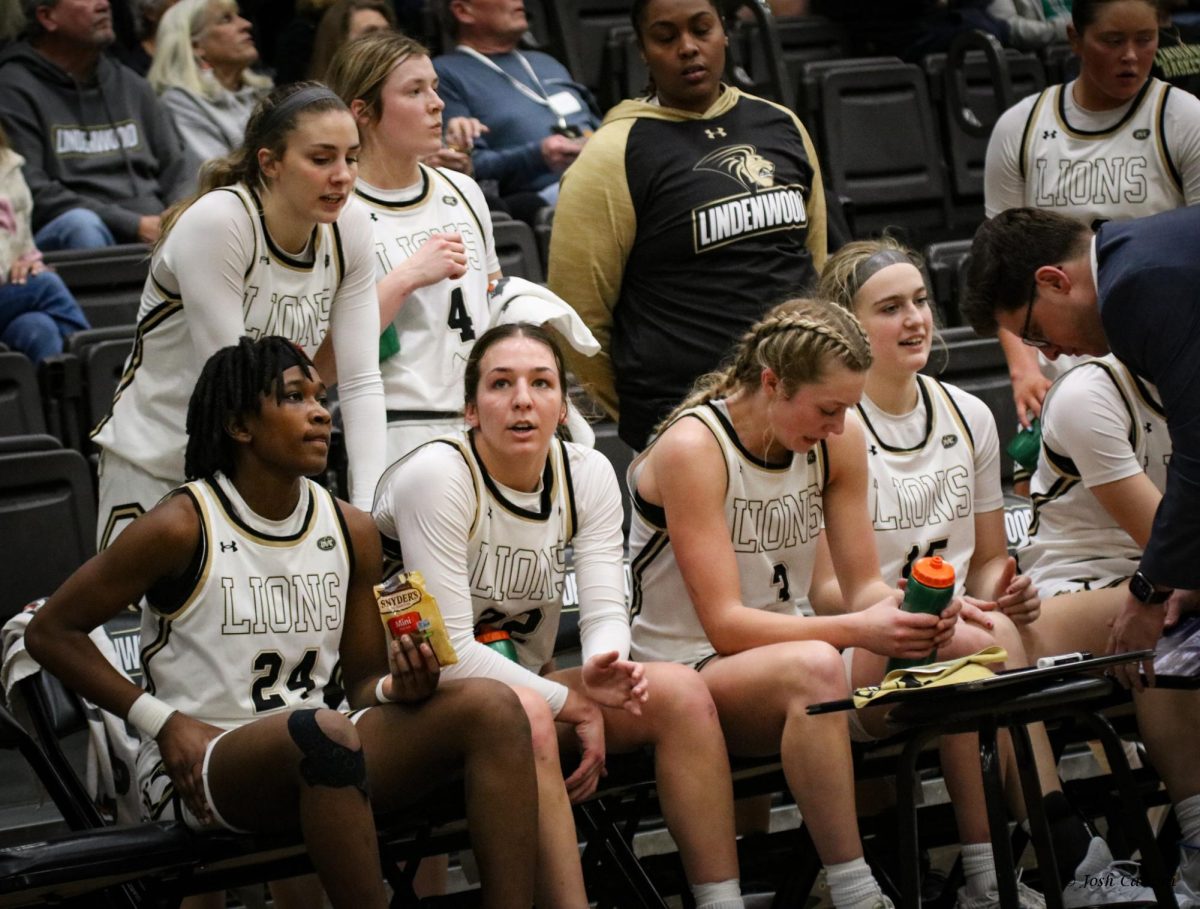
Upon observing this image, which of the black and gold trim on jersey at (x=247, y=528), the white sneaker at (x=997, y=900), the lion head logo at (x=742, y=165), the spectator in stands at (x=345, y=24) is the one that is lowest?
the white sneaker at (x=997, y=900)

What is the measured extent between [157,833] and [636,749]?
838 mm

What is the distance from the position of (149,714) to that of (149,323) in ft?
2.48

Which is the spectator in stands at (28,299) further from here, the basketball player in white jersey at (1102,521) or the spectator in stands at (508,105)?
the basketball player in white jersey at (1102,521)

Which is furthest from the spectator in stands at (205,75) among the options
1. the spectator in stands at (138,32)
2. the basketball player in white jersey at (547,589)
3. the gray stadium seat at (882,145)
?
the basketball player in white jersey at (547,589)

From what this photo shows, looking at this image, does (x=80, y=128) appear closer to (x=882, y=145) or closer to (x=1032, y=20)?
(x=882, y=145)

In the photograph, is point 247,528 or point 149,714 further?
point 247,528

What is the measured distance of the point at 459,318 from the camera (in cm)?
364

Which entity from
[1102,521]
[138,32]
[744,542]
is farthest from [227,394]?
[138,32]

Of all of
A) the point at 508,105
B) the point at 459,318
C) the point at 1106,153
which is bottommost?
the point at 459,318

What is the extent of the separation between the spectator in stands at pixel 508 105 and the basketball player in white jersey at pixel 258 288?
6.73 feet

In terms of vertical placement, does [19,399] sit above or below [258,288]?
below

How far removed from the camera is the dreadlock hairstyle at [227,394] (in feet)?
10.1

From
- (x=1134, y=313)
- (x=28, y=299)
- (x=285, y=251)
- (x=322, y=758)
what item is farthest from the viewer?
(x=28, y=299)

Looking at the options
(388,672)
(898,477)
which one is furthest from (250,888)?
(898,477)
